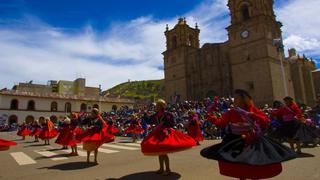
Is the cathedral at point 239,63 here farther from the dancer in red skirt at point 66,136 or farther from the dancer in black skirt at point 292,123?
the dancer in red skirt at point 66,136

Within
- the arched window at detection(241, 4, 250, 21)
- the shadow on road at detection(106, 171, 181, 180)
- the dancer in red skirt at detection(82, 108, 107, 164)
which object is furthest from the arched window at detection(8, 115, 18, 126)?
the shadow on road at detection(106, 171, 181, 180)

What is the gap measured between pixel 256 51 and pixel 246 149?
1278 inches

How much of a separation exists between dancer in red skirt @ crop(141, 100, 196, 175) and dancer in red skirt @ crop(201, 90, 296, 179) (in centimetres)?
136

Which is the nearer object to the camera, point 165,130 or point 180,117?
point 165,130

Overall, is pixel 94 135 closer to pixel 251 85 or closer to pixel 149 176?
pixel 149 176

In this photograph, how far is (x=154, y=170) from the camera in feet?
21.1

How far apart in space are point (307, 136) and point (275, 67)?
27.8 meters

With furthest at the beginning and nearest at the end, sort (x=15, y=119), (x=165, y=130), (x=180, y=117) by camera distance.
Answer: (x=15, y=119)
(x=180, y=117)
(x=165, y=130)

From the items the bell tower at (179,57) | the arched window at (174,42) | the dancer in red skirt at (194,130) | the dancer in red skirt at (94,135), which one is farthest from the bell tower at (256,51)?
the dancer in red skirt at (94,135)

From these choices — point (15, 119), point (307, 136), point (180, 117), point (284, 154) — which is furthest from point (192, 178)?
point (15, 119)

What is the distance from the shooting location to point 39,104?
5353 cm

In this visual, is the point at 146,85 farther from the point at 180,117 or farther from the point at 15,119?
the point at 180,117

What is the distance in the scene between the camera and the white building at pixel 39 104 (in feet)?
163

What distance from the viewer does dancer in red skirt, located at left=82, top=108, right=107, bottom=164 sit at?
7.58 m
